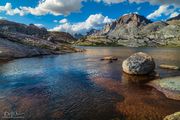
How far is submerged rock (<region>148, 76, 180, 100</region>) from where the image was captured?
1154 inches

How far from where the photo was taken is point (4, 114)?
22125 millimetres

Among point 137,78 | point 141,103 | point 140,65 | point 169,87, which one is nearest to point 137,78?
point 137,78

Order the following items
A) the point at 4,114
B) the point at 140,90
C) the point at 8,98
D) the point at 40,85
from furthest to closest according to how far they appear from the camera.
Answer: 1. the point at 40,85
2. the point at 140,90
3. the point at 8,98
4. the point at 4,114

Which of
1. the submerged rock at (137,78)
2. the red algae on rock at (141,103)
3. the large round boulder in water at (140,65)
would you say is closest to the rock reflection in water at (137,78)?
the submerged rock at (137,78)

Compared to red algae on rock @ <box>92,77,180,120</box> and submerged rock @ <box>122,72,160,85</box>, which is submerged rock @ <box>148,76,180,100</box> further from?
submerged rock @ <box>122,72,160,85</box>

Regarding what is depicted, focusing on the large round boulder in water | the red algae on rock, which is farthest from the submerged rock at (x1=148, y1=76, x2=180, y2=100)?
the large round boulder in water

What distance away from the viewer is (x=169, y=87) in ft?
104

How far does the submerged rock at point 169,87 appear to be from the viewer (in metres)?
29.3

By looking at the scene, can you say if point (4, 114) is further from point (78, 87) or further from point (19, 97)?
point (78, 87)

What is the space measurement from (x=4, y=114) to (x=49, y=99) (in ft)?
21.8

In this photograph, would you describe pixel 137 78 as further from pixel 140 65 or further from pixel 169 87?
pixel 169 87

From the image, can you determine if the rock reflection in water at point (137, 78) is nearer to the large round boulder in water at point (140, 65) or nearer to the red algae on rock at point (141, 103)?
the large round boulder in water at point (140, 65)

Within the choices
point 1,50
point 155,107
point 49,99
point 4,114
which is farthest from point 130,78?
point 1,50

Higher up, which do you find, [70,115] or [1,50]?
[1,50]
